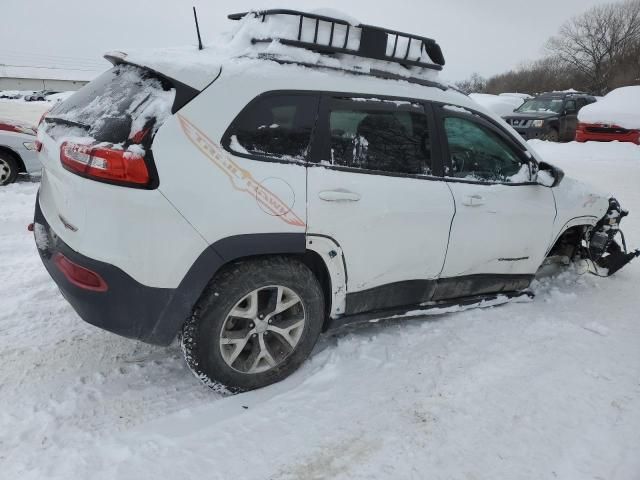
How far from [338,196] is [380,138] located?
1.83 ft

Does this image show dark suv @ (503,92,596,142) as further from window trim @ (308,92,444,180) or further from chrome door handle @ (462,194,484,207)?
window trim @ (308,92,444,180)

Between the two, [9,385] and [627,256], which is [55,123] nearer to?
[9,385]

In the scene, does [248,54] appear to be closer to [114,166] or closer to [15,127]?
[114,166]

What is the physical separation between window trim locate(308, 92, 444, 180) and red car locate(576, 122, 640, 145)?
1124 cm

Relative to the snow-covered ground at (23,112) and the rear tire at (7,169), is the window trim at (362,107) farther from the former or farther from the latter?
the snow-covered ground at (23,112)

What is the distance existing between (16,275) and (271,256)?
8.66 ft

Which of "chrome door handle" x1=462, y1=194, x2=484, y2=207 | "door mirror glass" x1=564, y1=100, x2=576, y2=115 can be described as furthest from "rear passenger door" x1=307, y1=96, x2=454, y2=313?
"door mirror glass" x1=564, y1=100, x2=576, y2=115

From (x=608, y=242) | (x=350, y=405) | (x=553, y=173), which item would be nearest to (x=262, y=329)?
(x=350, y=405)

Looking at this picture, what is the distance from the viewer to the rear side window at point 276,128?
8.00 ft

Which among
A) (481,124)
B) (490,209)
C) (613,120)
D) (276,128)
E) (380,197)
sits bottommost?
(490,209)

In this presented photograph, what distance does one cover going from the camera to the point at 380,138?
2.93 meters

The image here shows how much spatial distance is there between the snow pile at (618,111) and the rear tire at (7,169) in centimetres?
1303

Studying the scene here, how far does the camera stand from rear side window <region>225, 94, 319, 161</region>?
244cm

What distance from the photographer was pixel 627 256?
4453 mm
